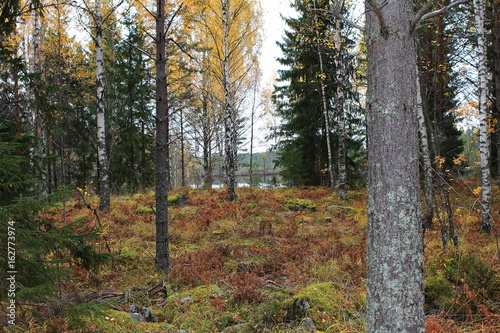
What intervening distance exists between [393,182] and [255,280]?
2.92m

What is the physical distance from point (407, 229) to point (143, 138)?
1544 centimetres

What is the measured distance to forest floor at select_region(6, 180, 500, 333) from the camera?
2912mm

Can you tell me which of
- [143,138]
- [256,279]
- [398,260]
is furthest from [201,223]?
[143,138]

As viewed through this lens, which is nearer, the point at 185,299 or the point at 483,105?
the point at 185,299

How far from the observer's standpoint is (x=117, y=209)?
9523 millimetres

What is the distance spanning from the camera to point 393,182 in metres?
1.90

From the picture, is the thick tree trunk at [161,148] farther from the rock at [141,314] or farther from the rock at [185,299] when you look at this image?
the rock at [141,314]

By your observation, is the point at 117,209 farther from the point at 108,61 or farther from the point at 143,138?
the point at 108,61

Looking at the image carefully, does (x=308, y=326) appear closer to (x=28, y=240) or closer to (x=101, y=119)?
(x=28, y=240)

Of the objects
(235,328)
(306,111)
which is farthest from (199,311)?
(306,111)

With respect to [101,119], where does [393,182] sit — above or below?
below

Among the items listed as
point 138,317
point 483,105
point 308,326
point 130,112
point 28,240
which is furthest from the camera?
point 130,112

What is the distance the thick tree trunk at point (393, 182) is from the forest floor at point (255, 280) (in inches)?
39.8

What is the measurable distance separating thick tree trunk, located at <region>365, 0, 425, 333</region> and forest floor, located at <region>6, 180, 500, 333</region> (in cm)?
101
